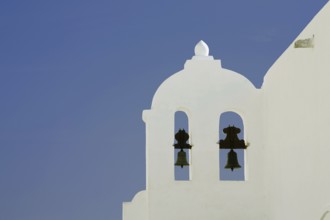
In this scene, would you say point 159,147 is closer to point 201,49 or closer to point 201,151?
point 201,151

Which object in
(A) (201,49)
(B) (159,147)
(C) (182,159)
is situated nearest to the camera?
(B) (159,147)

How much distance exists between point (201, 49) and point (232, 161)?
66.6 inches

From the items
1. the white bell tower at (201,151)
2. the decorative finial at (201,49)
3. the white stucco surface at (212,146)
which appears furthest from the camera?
the decorative finial at (201,49)

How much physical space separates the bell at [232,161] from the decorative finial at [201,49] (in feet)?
4.82

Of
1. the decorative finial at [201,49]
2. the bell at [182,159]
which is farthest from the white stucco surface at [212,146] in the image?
the bell at [182,159]

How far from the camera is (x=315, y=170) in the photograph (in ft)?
29.8

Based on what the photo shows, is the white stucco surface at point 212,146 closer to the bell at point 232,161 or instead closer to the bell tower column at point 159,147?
the bell tower column at point 159,147

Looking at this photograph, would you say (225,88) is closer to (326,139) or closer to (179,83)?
(179,83)

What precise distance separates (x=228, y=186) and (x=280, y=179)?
110 cm

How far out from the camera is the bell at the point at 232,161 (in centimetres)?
1179

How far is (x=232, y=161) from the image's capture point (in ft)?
38.7

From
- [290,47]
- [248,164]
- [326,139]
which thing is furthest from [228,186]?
[326,139]

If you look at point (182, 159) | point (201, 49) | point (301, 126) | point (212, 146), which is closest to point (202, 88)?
point (201, 49)

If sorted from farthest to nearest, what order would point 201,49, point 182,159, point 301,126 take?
point 201,49 < point 182,159 < point 301,126
